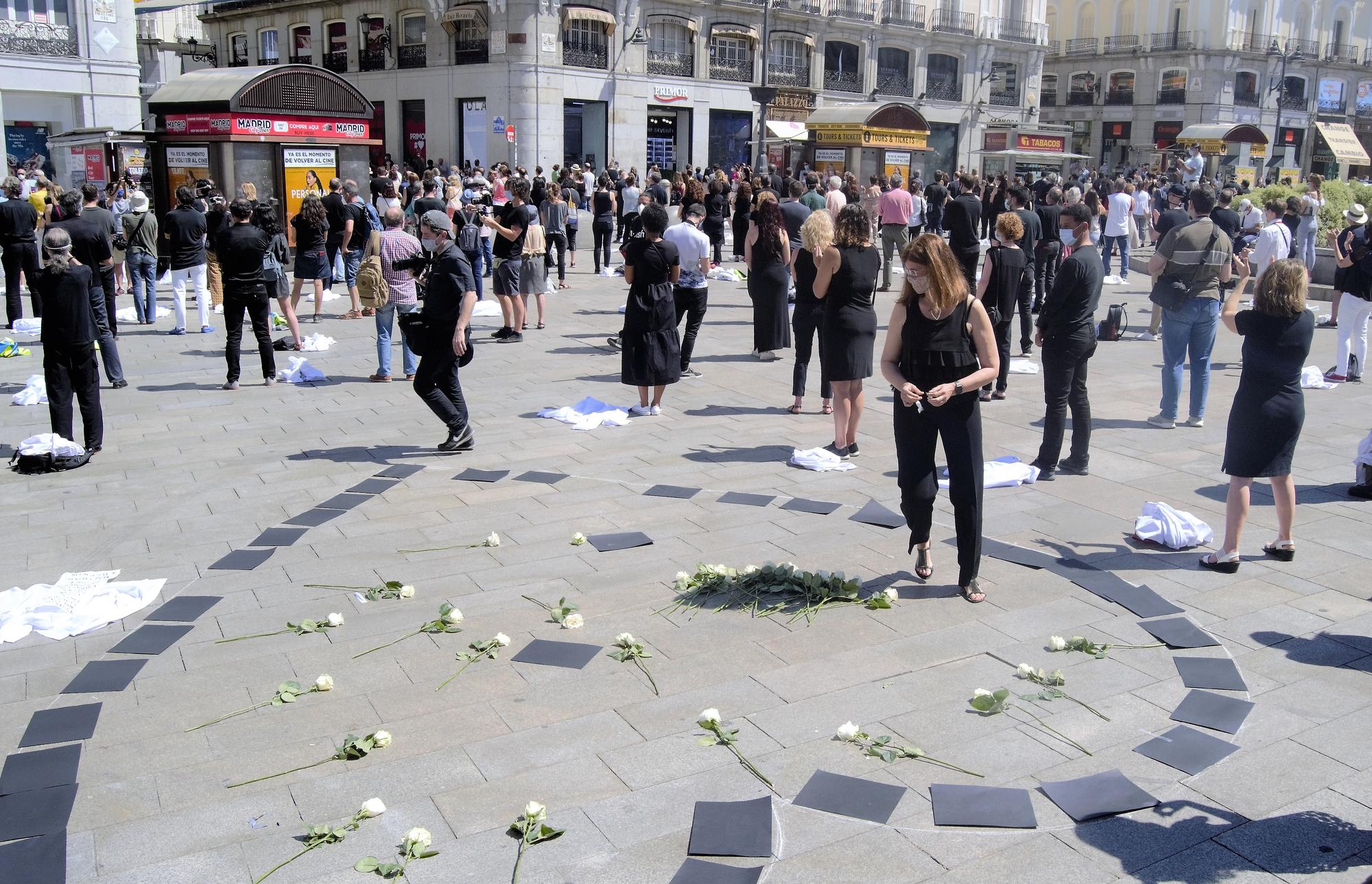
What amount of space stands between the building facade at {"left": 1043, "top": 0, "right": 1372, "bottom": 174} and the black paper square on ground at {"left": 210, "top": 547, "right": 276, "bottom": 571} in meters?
51.4

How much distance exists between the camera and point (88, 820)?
3752mm

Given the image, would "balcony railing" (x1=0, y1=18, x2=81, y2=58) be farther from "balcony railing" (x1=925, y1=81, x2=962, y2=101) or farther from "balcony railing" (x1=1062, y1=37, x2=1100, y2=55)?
"balcony railing" (x1=1062, y1=37, x2=1100, y2=55)

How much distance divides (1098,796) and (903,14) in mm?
42926

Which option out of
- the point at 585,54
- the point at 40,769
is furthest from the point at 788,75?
the point at 40,769

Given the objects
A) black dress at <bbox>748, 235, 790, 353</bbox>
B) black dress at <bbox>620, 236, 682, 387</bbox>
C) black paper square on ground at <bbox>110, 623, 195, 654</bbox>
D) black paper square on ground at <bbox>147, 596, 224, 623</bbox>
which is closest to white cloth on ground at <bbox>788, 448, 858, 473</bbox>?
black dress at <bbox>620, 236, 682, 387</bbox>

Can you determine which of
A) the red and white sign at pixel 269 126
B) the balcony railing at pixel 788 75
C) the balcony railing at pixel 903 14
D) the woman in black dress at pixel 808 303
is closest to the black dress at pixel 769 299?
the woman in black dress at pixel 808 303

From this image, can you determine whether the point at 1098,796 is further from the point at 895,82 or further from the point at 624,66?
the point at 895,82

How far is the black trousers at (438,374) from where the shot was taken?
822 centimetres

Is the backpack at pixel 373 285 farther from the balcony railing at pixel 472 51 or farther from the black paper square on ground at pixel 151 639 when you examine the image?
the balcony railing at pixel 472 51

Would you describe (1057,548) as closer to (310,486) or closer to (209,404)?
(310,486)

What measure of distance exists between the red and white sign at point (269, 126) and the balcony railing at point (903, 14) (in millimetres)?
28666

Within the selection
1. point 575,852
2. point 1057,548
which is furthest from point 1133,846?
point 1057,548

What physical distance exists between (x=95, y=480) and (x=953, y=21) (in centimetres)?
4251

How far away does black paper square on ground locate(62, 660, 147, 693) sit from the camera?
4707 mm
